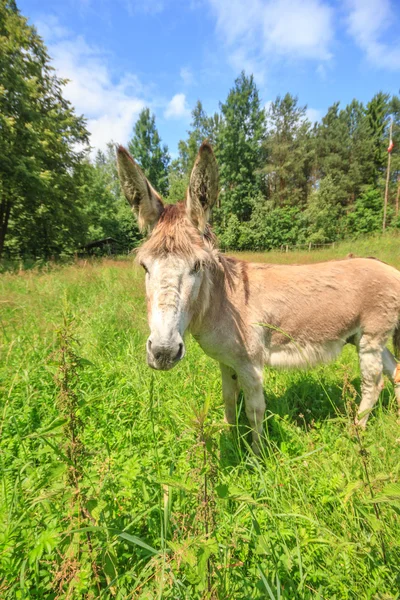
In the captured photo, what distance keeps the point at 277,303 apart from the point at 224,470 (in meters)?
1.65

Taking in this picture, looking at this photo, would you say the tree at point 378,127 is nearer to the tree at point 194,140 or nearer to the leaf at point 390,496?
the tree at point 194,140

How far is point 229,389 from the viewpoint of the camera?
107 inches

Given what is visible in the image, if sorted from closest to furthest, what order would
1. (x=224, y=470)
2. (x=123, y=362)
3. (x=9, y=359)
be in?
(x=224, y=470) → (x=9, y=359) → (x=123, y=362)

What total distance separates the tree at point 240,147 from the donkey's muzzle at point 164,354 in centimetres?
3382

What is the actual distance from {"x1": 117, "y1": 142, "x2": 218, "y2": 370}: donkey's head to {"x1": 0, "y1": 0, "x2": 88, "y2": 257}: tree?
632 inches

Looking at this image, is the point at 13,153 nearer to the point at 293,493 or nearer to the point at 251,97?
the point at 293,493

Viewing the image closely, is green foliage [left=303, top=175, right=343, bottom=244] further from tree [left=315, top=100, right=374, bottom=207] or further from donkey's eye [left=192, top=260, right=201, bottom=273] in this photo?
donkey's eye [left=192, top=260, right=201, bottom=273]

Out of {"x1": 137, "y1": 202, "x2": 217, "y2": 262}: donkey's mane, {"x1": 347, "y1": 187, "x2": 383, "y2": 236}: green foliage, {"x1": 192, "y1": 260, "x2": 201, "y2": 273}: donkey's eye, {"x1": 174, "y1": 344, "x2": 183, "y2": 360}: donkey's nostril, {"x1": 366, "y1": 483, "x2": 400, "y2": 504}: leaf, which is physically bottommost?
{"x1": 366, "y1": 483, "x2": 400, "y2": 504}: leaf

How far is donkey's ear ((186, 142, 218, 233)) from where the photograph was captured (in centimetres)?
185

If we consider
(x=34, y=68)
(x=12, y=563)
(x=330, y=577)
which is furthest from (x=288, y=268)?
(x=34, y=68)

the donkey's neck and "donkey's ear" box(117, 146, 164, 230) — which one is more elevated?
"donkey's ear" box(117, 146, 164, 230)

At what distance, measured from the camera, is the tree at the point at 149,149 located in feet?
125

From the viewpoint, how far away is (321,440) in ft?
8.29

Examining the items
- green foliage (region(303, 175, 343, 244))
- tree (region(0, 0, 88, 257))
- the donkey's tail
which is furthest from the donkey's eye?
green foliage (region(303, 175, 343, 244))
